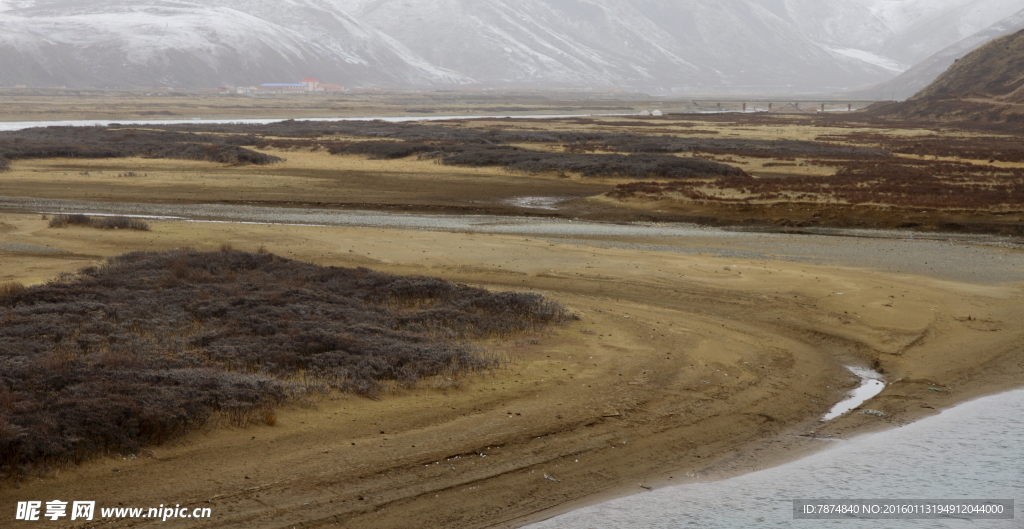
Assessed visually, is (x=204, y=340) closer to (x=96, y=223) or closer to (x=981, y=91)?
(x=96, y=223)

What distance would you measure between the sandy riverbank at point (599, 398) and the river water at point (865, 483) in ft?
0.93

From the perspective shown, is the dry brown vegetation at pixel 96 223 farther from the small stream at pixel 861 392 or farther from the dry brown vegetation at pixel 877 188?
the small stream at pixel 861 392

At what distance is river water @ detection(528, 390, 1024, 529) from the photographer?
8906mm

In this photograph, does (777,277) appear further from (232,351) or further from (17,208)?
(17,208)

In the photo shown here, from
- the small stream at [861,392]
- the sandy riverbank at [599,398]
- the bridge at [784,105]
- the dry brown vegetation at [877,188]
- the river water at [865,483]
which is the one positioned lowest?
the river water at [865,483]

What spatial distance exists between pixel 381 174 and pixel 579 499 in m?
34.9

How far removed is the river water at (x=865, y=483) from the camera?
891cm

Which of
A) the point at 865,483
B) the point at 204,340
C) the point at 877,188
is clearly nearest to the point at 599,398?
the point at 865,483

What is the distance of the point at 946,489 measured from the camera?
9.70m

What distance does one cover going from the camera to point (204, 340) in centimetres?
1290

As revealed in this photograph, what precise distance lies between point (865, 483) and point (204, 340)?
351 inches

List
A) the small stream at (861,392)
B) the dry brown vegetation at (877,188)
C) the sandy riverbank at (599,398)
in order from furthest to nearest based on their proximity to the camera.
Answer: the dry brown vegetation at (877,188), the small stream at (861,392), the sandy riverbank at (599,398)

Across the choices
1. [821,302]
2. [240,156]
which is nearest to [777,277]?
[821,302]

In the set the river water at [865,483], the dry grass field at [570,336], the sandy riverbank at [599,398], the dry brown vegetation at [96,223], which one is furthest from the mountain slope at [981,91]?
the river water at [865,483]
